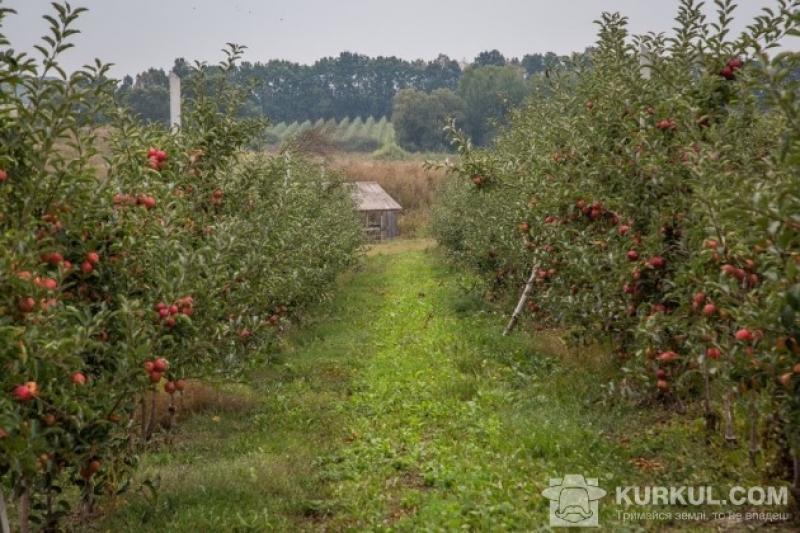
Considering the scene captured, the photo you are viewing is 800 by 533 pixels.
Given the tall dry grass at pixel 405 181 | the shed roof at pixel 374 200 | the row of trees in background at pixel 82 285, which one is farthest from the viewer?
the tall dry grass at pixel 405 181

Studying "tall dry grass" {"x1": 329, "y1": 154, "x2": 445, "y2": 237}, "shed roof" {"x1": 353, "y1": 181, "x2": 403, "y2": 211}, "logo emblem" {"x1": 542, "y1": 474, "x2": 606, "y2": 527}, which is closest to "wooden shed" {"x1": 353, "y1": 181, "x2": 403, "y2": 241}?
"shed roof" {"x1": 353, "y1": 181, "x2": 403, "y2": 211}

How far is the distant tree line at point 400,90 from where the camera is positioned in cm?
7625

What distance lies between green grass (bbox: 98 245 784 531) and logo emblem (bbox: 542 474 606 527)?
95 mm

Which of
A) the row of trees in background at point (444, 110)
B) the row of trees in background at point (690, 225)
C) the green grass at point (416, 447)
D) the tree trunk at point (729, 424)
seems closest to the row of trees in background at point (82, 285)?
the green grass at point (416, 447)

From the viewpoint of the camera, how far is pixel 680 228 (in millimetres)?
6594

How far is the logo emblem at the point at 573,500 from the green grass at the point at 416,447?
9 centimetres

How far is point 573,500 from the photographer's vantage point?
5719 millimetres

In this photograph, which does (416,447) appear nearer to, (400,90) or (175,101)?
(175,101)

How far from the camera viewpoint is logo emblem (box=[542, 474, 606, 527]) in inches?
213

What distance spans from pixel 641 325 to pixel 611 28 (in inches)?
170

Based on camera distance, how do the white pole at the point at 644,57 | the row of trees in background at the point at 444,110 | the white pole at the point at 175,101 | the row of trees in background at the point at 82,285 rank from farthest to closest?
the row of trees in background at the point at 444,110
the white pole at the point at 175,101
the white pole at the point at 644,57
the row of trees in background at the point at 82,285

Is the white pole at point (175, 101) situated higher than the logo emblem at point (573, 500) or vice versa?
the white pole at point (175, 101)

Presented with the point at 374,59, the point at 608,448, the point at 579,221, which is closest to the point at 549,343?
the point at 579,221

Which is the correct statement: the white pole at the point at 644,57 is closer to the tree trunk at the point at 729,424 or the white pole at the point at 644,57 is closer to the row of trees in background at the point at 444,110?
the tree trunk at the point at 729,424
